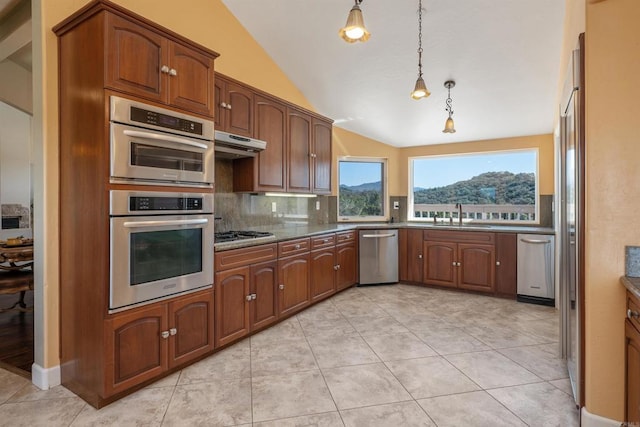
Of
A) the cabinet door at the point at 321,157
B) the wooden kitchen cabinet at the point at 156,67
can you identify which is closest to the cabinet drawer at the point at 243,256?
the wooden kitchen cabinet at the point at 156,67

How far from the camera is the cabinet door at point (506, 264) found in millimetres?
3971

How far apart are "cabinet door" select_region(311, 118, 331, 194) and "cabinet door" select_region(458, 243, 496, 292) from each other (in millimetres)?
1954

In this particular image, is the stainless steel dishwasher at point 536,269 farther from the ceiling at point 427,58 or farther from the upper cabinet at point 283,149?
the upper cabinet at point 283,149

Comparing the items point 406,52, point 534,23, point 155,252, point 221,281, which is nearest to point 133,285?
point 155,252

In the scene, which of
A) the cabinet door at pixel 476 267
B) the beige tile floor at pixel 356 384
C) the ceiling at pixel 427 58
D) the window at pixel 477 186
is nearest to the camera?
the beige tile floor at pixel 356 384

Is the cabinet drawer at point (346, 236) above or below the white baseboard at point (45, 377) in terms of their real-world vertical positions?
above

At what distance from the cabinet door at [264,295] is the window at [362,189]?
220 centimetres

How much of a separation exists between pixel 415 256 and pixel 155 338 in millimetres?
3487

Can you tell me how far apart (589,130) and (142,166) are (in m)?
2.42

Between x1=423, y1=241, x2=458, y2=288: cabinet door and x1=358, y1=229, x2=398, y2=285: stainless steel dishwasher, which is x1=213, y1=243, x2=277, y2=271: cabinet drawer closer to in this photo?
x1=358, y1=229, x2=398, y2=285: stainless steel dishwasher

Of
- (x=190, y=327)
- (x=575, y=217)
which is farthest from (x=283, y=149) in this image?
(x=575, y=217)

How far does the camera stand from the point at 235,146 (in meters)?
2.92

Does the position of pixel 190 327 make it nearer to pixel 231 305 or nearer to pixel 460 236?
pixel 231 305

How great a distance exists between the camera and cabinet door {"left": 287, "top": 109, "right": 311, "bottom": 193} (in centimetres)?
374
